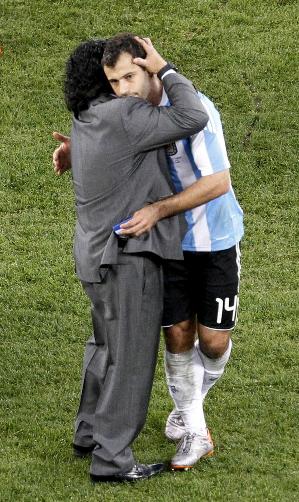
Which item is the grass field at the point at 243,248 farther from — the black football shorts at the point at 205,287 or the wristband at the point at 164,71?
the wristband at the point at 164,71

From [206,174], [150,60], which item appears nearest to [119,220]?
[206,174]

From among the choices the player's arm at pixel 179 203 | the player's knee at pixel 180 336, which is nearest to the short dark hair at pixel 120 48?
the player's arm at pixel 179 203

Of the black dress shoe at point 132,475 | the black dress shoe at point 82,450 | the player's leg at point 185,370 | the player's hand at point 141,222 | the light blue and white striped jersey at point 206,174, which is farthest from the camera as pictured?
the black dress shoe at point 82,450

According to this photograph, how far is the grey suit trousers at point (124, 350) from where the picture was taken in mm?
6070

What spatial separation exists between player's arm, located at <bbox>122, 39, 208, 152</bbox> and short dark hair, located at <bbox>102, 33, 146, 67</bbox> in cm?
3

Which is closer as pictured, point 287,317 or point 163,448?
point 163,448

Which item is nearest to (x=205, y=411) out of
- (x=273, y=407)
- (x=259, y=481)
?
(x=273, y=407)

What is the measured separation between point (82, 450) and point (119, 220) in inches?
52.3

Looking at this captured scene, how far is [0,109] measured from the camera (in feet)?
40.3

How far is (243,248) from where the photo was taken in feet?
32.6

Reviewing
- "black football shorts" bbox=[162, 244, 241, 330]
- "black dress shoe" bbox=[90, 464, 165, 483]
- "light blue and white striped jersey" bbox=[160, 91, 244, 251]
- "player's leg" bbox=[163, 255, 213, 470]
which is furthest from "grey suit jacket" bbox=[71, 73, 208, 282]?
"black dress shoe" bbox=[90, 464, 165, 483]

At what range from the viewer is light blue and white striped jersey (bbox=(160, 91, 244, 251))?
19.8 ft

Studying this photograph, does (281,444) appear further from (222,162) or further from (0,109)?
(0,109)

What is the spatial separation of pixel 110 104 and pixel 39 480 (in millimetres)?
1865
